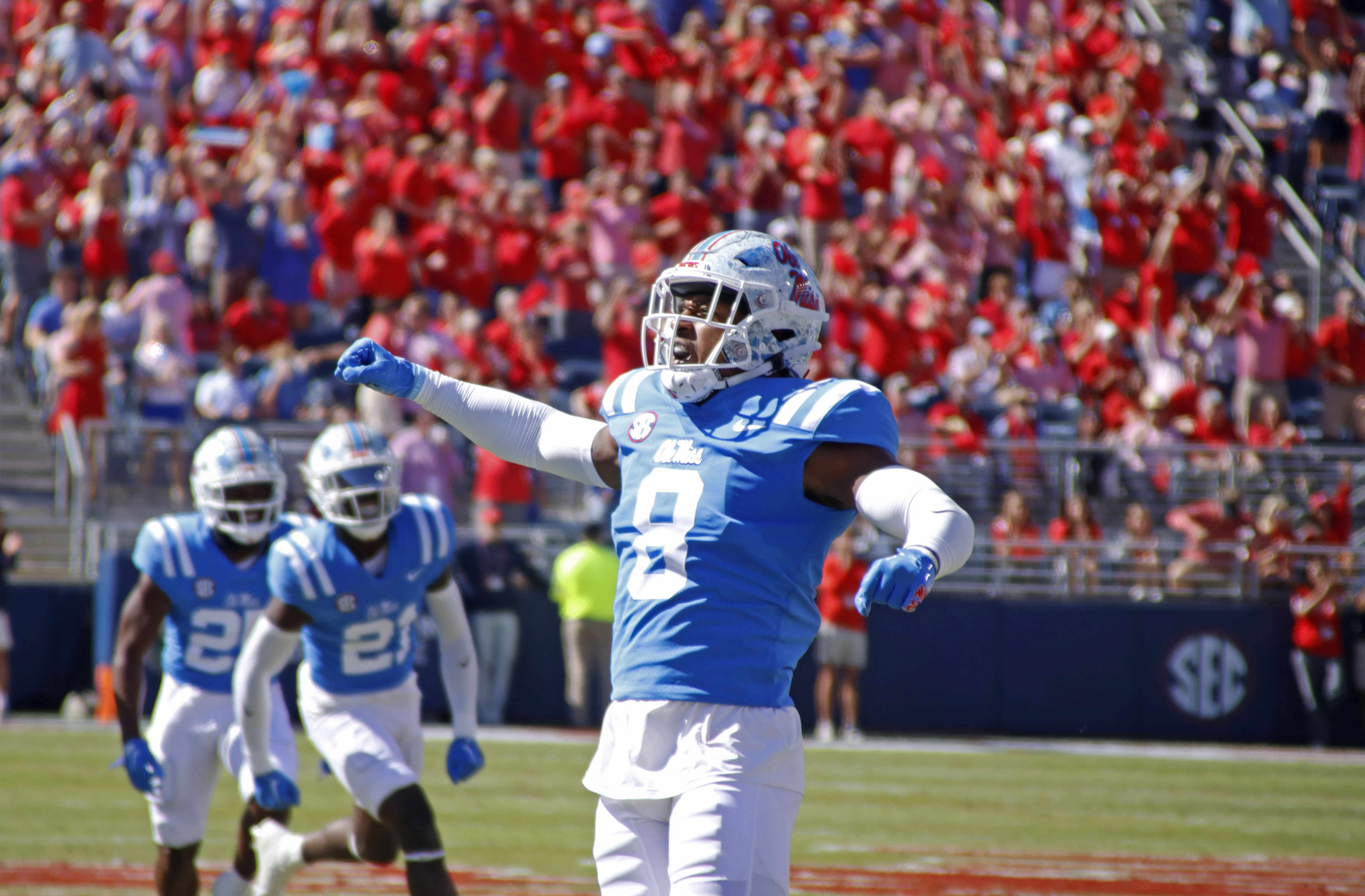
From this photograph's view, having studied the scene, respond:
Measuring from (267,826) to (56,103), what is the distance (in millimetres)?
10539

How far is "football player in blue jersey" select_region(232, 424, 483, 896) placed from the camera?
18.8 feet

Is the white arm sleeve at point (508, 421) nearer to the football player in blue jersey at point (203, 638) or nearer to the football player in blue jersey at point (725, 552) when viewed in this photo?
the football player in blue jersey at point (725, 552)

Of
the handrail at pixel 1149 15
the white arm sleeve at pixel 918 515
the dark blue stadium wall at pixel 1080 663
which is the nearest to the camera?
the white arm sleeve at pixel 918 515

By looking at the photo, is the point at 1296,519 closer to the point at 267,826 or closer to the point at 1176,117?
the point at 1176,117

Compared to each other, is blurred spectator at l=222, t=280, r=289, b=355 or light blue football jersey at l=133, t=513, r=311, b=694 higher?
blurred spectator at l=222, t=280, r=289, b=355

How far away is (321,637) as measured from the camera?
5.94m

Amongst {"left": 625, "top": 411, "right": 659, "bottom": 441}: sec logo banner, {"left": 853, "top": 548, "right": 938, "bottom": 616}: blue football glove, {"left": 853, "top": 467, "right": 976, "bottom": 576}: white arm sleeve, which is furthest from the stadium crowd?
{"left": 853, "top": 548, "right": 938, "bottom": 616}: blue football glove

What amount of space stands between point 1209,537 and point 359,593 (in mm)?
8736

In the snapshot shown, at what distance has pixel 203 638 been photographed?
20.9ft

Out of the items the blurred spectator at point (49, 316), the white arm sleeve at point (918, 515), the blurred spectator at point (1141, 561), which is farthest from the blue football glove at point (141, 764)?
the blurred spectator at point (1141, 561)

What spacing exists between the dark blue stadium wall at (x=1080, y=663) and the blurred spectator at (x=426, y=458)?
1.17 metres

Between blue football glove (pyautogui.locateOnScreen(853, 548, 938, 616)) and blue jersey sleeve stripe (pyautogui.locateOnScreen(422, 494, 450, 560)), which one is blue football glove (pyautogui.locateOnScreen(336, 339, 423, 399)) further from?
blue jersey sleeve stripe (pyautogui.locateOnScreen(422, 494, 450, 560))

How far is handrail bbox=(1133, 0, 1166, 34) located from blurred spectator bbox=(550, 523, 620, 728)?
895cm

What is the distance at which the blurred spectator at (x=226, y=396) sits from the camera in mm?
12703
